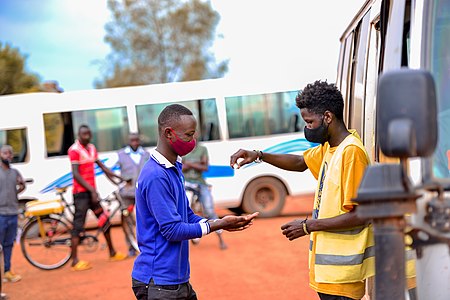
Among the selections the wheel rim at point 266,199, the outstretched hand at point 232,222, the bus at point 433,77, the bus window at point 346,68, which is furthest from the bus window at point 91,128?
the outstretched hand at point 232,222

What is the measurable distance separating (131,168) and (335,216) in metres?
7.19

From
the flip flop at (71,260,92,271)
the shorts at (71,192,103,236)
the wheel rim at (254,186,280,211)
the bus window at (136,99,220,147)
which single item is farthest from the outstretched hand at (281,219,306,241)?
the bus window at (136,99,220,147)

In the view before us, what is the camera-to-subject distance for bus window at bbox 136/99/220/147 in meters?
14.7

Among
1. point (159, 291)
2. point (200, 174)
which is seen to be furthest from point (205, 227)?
point (200, 174)

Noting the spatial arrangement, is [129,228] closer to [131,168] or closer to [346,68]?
[131,168]

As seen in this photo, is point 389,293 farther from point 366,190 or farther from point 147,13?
point 147,13

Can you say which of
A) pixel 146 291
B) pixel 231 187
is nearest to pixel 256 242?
pixel 231 187

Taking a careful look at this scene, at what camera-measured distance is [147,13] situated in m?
33.1

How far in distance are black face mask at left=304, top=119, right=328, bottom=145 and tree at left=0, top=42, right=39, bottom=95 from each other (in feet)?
88.4

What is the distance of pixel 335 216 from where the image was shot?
3.47 metres

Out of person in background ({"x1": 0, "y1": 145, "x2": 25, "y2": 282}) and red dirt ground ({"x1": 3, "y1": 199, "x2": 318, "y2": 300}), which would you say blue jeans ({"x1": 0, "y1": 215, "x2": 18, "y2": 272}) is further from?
red dirt ground ({"x1": 3, "y1": 199, "x2": 318, "y2": 300})

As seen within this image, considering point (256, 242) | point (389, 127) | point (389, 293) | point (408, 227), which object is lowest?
point (256, 242)

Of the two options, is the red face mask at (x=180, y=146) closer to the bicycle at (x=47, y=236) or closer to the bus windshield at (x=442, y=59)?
the bus windshield at (x=442, y=59)

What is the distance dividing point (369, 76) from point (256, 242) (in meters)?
7.41
